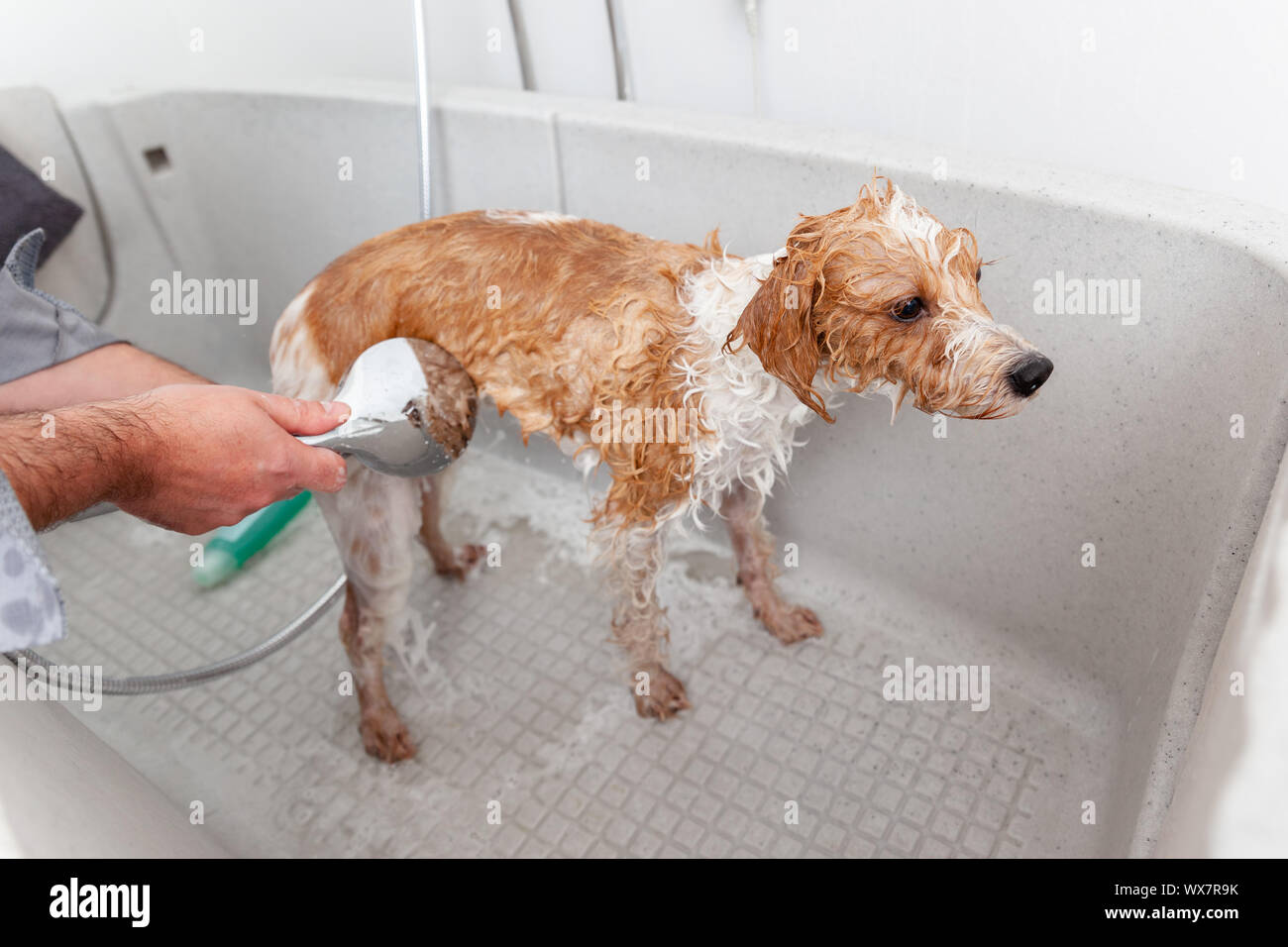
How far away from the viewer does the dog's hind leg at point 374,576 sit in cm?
146

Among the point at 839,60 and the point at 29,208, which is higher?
the point at 839,60

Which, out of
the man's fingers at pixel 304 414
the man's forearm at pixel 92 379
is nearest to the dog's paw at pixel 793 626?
the man's fingers at pixel 304 414

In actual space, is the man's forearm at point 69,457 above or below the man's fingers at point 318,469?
above

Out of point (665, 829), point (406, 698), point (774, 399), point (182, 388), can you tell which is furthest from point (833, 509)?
point (182, 388)

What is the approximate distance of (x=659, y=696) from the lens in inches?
66.3

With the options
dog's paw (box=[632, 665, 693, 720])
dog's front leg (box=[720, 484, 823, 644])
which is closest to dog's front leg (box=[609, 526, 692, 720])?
dog's paw (box=[632, 665, 693, 720])

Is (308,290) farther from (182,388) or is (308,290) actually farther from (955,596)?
(955,596)

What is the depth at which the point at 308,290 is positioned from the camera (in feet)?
4.74

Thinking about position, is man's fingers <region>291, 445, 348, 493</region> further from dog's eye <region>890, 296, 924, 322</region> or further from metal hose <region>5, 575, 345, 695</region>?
dog's eye <region>890, 296, 924, 322</region>

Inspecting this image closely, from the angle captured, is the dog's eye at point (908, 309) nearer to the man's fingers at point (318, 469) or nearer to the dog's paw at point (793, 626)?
the man's fingers at point (318, 469)

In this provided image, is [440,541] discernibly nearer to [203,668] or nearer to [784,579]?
[203,668]

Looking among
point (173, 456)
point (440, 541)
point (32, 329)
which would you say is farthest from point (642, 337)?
point (32, 329)

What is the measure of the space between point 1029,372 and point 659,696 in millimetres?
979

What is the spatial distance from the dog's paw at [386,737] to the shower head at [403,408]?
577 mm
